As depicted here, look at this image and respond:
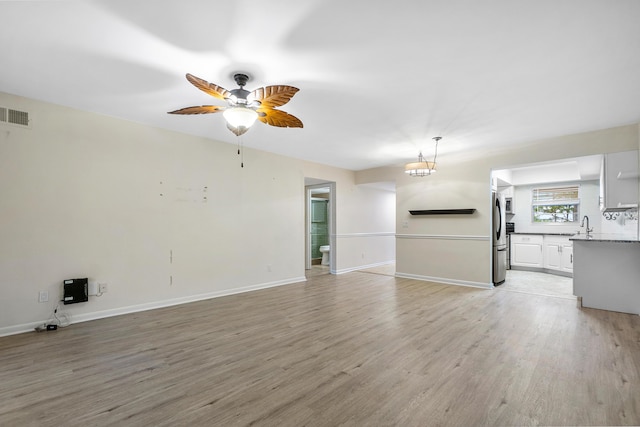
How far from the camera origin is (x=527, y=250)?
6766 millimetres

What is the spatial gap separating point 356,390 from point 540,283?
17.3 feet

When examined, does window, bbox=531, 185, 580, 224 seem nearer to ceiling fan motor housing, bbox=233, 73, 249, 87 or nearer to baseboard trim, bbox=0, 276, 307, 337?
baseboard trim, bbox=0, 276, 307, 337

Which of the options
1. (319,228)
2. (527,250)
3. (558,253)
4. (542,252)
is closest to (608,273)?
(558,253)

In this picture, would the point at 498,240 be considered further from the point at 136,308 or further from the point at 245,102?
the point at 136,308

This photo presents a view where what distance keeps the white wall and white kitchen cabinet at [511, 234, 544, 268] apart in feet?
17.8

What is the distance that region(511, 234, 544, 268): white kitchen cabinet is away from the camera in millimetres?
6594

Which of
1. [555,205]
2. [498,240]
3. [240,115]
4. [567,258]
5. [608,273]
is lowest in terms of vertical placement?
[567,258]

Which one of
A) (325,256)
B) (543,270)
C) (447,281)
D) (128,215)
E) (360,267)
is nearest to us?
(128,215)

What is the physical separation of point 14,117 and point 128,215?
1.46m

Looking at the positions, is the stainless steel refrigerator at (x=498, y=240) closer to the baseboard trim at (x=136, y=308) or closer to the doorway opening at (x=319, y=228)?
the doorway opening at (x=319, y=228)

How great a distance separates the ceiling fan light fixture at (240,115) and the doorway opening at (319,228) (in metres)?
3.93

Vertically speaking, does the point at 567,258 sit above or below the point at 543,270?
above

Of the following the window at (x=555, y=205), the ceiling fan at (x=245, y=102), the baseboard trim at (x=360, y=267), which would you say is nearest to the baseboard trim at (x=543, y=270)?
the window at (x=555, y=205)

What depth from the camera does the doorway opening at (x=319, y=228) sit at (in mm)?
6719
